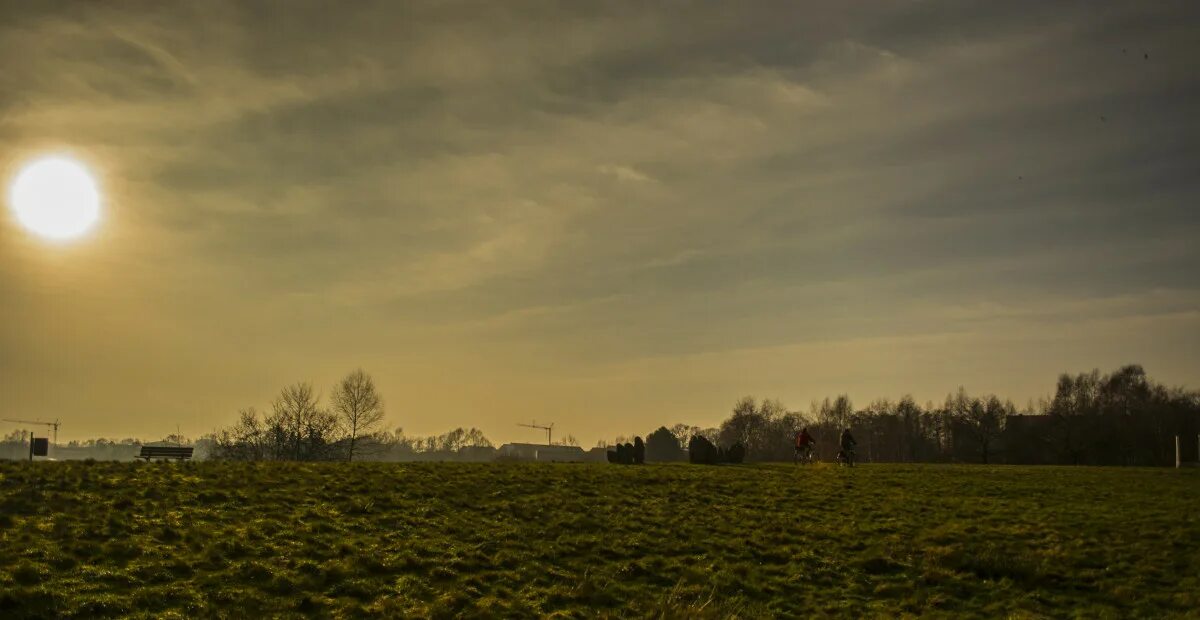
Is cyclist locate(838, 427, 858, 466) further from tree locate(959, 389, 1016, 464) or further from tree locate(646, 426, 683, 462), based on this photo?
tree locate(646, 426, 683, 462)

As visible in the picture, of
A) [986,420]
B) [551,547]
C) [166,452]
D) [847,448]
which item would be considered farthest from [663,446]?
[551,547]

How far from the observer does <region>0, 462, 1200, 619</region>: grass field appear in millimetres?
20312

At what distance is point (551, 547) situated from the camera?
25.8 m

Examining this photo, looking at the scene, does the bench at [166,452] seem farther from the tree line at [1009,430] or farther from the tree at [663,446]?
the tree at [663,446]

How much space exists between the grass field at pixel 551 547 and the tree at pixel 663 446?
118976mm

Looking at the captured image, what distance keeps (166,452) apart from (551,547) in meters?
26.7

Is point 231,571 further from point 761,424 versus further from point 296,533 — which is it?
point 761,424

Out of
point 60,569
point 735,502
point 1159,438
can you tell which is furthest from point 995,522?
point 1159,438

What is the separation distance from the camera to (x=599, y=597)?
2170 cm

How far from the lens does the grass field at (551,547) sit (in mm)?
20312

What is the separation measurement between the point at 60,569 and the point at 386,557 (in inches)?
293

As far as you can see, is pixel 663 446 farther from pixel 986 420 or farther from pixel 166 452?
pixel 166 452

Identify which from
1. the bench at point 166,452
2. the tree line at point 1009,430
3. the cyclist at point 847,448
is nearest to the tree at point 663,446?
the tree line at point 1009,430

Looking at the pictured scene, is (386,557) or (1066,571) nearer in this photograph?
(386,557)
